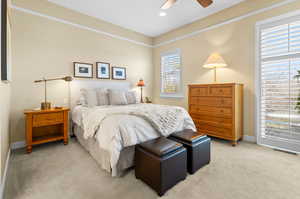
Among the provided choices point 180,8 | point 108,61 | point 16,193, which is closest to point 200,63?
point 180,8

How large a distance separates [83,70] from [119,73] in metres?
0.99

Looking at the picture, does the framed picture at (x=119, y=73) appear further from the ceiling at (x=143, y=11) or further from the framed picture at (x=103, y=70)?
the ceiling at (x=143, y=11)

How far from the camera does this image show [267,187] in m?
1.53

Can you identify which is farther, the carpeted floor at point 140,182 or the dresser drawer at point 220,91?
the dresser drawer at point 220,91

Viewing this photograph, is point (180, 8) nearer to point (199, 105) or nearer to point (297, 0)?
point (297, 0)

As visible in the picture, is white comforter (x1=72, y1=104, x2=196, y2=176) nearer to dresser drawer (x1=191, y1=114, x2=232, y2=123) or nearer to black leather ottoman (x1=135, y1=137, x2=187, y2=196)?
black leather ottoman (x1=135, y1=137, x2=187, y2=196)

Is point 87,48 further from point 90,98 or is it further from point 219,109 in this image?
point 219,109

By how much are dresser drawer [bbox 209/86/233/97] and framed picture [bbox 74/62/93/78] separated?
9.55ft

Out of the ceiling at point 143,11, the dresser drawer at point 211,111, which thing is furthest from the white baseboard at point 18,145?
the dresser drawer at point 211,111

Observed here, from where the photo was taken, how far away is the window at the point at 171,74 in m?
4.30

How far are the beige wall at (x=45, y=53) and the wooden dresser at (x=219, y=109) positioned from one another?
260 cm

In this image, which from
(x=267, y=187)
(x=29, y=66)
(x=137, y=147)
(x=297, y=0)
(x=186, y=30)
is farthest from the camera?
(x=186, y=30)

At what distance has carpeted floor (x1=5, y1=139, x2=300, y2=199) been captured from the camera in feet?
4.71

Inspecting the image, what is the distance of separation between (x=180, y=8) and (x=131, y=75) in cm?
222
